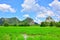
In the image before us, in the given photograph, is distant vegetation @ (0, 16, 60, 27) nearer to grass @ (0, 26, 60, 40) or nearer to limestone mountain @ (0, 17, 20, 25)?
limestone mountain @ (0, 17, 20, 25)

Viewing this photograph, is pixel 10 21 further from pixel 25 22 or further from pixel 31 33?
pixel 31 33

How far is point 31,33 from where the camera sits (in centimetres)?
506

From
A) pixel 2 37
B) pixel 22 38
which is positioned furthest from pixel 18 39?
pixel 2 37

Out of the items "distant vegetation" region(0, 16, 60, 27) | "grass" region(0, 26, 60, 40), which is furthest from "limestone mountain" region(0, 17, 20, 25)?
"grass" region(0, 26, 60, 40)

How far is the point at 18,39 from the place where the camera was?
4805mm

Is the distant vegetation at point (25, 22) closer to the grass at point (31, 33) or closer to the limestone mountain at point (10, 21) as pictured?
the limestone mountain at point (10, 21)

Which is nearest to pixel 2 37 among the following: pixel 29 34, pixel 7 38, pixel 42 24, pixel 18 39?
pixel 7 38

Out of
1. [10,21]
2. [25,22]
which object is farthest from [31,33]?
[10,21]

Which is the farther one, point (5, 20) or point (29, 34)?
point (29, 34)

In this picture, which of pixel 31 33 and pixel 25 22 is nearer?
pixel 25 22

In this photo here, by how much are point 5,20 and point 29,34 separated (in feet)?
2.77

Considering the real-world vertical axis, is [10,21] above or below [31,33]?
above

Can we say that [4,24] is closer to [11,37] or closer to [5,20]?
[5,20]

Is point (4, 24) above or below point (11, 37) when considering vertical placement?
above
